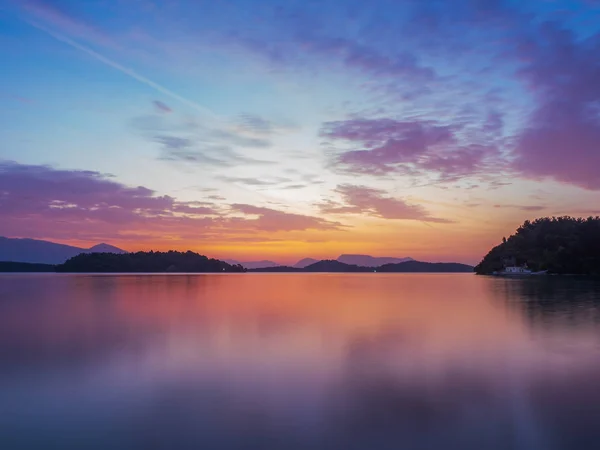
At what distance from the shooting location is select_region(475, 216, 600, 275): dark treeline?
110 metres

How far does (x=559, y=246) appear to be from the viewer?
12050 cm

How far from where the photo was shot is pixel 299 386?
1462 cm

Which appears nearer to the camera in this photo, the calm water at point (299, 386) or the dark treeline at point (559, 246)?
the calm water at point (299, 386)

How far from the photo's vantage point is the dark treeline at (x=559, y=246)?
4331 inches

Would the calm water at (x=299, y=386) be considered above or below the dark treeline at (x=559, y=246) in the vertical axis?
below

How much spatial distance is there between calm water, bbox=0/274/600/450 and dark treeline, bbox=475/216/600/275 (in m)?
94.5

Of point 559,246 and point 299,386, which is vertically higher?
point 559,246

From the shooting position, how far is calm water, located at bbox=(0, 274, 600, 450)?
10156mm

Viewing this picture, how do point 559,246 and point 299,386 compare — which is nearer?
point 299,386

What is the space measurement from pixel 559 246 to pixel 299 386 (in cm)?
12465

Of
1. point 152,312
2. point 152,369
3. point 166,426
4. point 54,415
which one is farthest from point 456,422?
point 152,312

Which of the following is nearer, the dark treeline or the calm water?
the calm water

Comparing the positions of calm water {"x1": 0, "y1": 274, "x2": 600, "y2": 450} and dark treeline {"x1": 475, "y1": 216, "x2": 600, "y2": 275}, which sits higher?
dark treeline {"x1": 475, "y1": 216, "x2": 600, "y2": 275}

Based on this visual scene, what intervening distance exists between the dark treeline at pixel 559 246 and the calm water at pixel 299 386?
9453 centimetres
